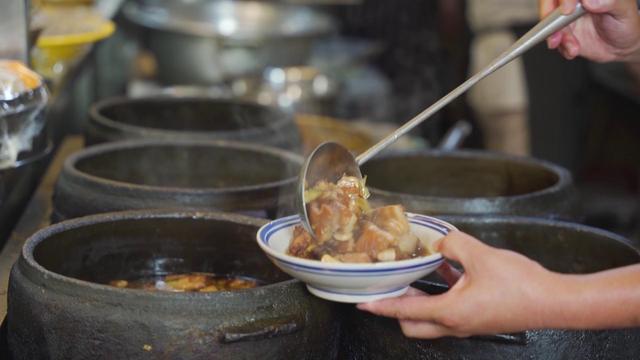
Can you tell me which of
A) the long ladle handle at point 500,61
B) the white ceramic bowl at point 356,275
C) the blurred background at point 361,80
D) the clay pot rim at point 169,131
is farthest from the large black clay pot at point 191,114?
the white ceramic bowl at point 356,275

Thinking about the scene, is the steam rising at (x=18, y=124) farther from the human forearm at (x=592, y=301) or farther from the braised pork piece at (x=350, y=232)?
the human forearm at (x=592, y=301)

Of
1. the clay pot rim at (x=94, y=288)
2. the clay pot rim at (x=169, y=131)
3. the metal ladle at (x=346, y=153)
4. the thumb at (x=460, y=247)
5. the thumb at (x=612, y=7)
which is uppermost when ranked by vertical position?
the thumb at (x=612, y=7)

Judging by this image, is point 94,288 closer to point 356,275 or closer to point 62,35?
point 356,275

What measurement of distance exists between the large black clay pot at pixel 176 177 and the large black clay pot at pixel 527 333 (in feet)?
2.00

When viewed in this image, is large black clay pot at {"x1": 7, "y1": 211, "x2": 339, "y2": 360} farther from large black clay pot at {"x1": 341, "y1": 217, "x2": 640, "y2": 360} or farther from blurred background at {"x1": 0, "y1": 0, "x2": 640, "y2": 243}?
blurred background at {"x1": 0, "y1": 0, "x2": 640, "y2": 243}

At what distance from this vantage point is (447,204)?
3.02 m

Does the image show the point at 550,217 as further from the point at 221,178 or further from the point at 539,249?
the point at 221,178

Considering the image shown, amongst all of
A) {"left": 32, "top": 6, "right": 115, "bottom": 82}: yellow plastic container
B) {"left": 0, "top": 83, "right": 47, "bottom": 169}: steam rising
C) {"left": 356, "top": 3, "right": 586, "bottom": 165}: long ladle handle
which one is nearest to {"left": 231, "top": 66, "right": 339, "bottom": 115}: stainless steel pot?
{"left": 32, "top": 6, "right": 115, "bottom": 82}: yellow plastic container

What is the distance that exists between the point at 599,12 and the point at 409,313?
4.30 ft

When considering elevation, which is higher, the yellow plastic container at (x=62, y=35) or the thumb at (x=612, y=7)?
the thumb at (x=612, y=7)

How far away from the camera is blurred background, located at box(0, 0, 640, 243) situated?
6742mm

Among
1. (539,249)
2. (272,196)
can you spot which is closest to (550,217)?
(539,249)

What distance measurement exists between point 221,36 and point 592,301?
5.06 meters

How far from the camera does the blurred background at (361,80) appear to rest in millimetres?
6742
